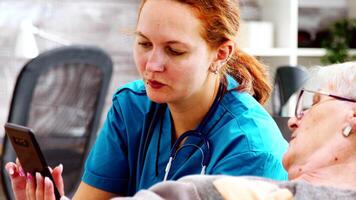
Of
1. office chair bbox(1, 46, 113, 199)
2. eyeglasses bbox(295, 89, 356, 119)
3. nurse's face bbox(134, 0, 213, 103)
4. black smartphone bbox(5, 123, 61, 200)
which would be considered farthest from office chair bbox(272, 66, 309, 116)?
eyeglasses bbox(295, 89, 356, 119)

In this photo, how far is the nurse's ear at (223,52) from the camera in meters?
1.74

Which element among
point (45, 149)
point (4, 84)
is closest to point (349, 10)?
point (4, 84)

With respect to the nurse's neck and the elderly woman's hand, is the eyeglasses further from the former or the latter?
the elderly woman's hand

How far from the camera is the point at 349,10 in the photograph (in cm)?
472

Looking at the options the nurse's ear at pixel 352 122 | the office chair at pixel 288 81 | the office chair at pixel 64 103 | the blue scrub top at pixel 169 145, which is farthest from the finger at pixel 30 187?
the office chair at pixel 288 81

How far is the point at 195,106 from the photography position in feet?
5.74

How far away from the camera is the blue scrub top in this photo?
1598 millimetres

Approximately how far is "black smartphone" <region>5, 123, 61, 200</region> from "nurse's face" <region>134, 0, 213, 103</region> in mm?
268

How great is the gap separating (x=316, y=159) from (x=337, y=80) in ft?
0.44

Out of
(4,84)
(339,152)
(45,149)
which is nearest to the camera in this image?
(339,152)

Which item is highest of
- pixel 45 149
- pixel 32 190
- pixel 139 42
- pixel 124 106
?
pixel 139 42

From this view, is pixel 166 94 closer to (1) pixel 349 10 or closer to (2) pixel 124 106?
(2) pixel 124 106

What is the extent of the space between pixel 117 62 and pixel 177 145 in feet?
8.52

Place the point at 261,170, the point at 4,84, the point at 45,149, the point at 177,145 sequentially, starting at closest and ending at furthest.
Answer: the point at 261,170, the point at 177,145, the point at 45,149, the point at 4,84
